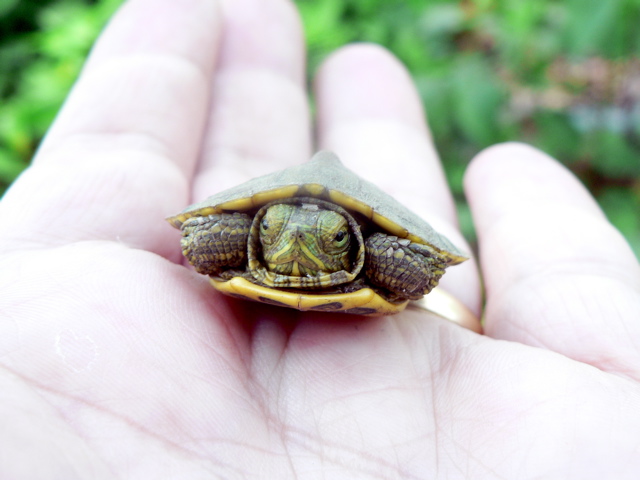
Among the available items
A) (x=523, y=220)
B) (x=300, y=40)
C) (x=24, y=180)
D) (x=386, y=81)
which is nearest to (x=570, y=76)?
(x=386, y=81)

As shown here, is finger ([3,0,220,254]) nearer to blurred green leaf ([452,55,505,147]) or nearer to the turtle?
the turtle

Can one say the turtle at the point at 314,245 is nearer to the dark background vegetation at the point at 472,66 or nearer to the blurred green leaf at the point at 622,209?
the dark background vegetation at the point at 472,66

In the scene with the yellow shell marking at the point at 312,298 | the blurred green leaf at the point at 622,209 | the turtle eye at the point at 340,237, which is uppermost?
the turtle eye at the point at 340,237

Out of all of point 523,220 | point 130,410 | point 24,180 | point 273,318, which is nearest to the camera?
point 130,410

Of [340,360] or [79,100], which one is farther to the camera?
[79,100]

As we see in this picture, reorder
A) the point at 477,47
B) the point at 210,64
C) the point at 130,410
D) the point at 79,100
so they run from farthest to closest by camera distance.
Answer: the point at 477,47 < the point at 210,64 < the point at 79,100 < the point at 130,410

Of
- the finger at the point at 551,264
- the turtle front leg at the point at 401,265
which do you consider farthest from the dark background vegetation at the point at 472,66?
the turtle front leg at the point at 401,265

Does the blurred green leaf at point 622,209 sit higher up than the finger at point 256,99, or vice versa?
the finger at point 256,99

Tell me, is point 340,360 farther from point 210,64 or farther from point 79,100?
point 210,64
